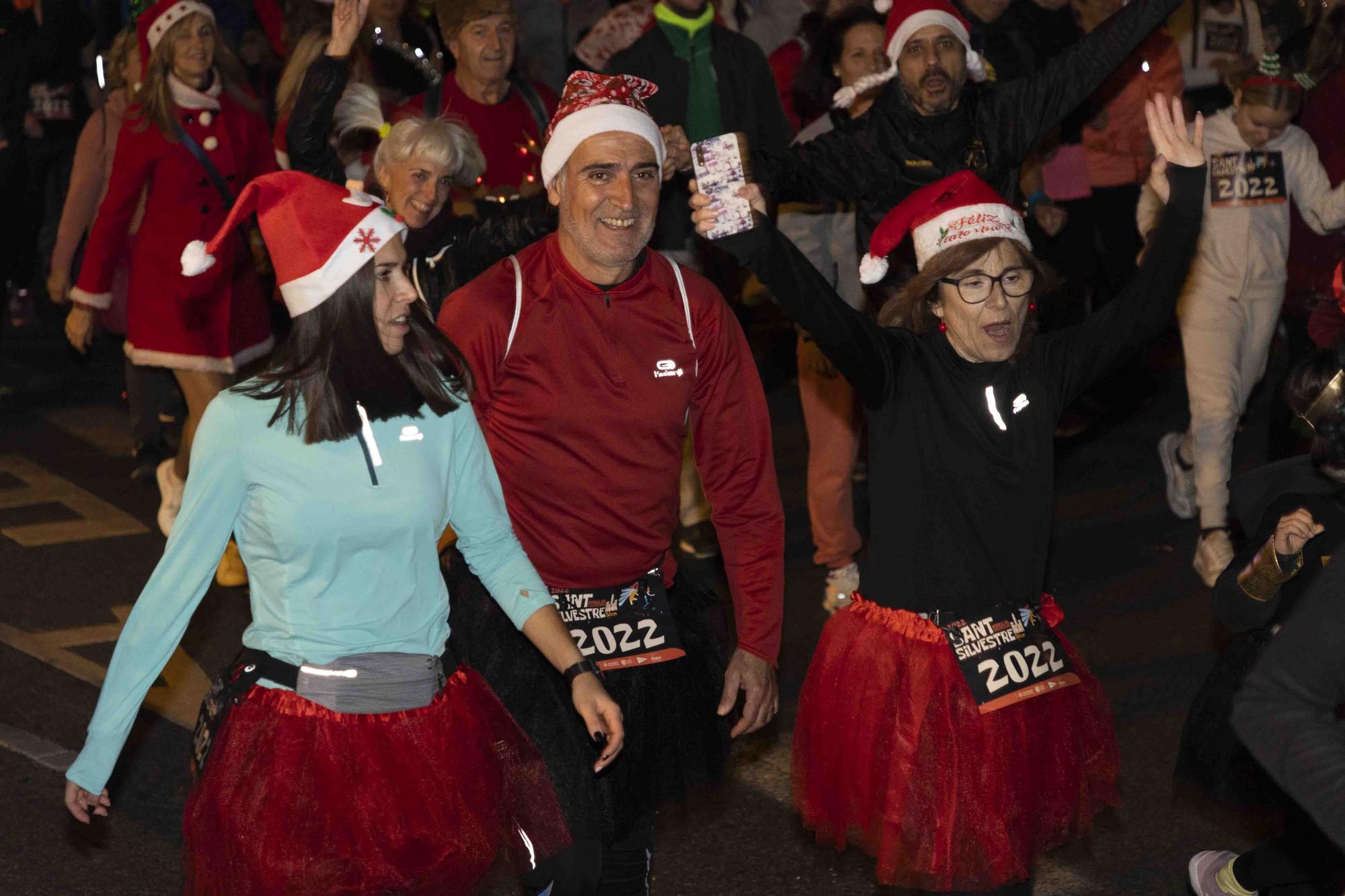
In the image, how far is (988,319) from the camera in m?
4.57

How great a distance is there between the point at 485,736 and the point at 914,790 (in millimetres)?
1111

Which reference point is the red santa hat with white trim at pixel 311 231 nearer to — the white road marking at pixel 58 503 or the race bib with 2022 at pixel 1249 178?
the race bib with 2022 at pixel 1249 178

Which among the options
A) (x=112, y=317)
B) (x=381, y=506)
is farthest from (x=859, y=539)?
(x=112, y=317)

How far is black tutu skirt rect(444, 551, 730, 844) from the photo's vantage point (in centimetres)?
447

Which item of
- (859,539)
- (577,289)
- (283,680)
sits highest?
(577,289)

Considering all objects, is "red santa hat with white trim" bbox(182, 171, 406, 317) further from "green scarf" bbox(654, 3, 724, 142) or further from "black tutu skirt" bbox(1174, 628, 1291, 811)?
"green scarf" bbox(654, 3, 724, 142)

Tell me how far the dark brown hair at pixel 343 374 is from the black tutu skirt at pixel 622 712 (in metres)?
0.78

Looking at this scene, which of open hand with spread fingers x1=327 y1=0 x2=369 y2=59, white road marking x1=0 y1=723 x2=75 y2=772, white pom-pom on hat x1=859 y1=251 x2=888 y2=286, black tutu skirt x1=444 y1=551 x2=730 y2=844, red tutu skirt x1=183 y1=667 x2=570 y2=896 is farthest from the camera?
open hand with spread fingers x1=327 y1=0 x2=369 y2=59

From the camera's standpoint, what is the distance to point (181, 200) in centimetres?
830

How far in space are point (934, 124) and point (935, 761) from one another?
3386 mm

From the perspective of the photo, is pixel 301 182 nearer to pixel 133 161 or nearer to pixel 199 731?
pixel 199 731

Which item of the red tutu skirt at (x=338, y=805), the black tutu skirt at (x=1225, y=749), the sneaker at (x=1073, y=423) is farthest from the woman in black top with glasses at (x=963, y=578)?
the sneaker at (x=1073, y=423)

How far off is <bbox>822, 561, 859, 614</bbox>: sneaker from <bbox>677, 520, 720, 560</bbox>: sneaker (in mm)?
737

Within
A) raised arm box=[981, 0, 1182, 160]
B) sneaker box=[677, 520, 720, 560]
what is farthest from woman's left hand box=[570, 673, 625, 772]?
sneaker box=[677, 520, 720, 560]
